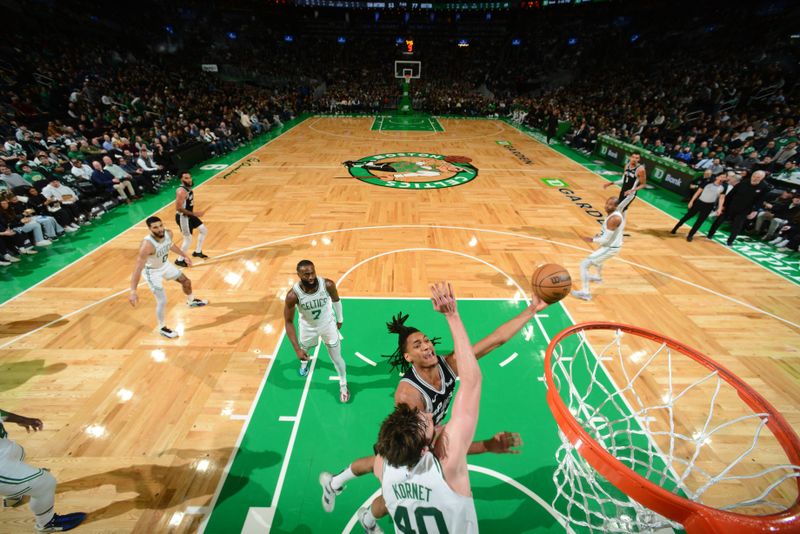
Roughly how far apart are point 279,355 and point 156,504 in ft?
6.76

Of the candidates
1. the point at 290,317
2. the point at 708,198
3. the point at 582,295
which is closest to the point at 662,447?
the point at 582,295

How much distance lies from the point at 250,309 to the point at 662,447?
5.85 metres

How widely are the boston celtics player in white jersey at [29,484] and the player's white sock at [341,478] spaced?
87.9 inches

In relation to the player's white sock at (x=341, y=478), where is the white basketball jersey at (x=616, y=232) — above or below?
above

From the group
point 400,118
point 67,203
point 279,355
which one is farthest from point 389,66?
point 279,355

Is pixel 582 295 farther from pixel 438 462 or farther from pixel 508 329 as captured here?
pixel 438 462

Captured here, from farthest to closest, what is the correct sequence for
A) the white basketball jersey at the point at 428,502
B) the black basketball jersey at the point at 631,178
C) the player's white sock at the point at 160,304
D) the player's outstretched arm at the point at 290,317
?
the black basketball jersey at the point at 631,178, the player's white sock at the point at 160,304, the player's outstretched arm at the point at 290,317, the white basketball jersey at the point at 428,502

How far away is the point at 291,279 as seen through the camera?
6883mm

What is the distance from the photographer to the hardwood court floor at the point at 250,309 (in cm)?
381

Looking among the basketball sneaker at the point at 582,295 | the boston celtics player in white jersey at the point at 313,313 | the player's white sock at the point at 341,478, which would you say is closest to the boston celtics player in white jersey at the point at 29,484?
the boston celtics player in white jersey at the point at 313,313

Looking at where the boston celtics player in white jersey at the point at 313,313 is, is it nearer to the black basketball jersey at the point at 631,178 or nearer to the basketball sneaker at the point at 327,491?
the basketball sneaker at the point at 327,491

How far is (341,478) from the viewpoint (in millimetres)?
3031

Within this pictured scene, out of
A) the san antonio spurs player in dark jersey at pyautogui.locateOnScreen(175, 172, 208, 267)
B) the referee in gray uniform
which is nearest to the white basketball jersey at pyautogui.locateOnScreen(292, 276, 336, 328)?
the san antonio spurs player in dark jersey at pyautogui.locateOnScreen(175, 172, 208, 267)

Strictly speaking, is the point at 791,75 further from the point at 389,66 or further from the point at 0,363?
the point at 389,66
